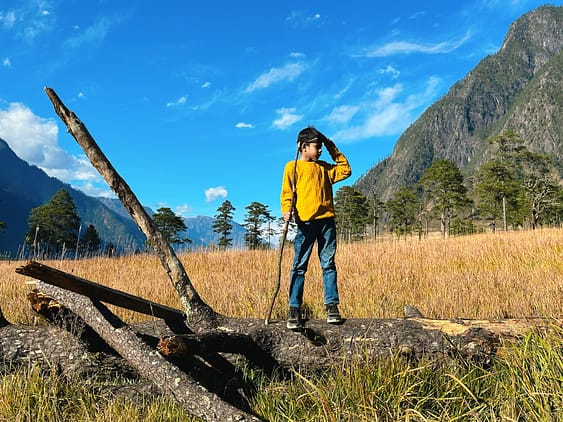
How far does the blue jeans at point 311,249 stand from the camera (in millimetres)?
4020

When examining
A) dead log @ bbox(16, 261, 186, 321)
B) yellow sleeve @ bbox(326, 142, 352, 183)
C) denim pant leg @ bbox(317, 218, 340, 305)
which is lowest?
dead log @ bbox(16, 261, 186, 321)

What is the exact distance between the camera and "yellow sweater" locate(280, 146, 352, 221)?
413 cm

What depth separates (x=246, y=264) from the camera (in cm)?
938

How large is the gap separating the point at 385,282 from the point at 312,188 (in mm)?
3263

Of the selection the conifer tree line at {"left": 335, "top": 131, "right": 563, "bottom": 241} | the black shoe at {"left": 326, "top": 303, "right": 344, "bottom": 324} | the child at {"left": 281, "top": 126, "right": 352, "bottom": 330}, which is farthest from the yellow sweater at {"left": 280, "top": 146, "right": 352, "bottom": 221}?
the conifer tree line at {"left": 335, "top": 131, "right": 563, "bottom": 241}

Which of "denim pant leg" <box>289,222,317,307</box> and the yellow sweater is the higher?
the yellow sweater

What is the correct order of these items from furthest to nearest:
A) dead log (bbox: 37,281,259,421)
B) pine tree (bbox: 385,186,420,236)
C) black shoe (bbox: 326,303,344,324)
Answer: pine tree (bbox: 385,186,420,236)
black shoe (bbox: 326,303,344,324)
dead log (bbox: 37,281,259,421)

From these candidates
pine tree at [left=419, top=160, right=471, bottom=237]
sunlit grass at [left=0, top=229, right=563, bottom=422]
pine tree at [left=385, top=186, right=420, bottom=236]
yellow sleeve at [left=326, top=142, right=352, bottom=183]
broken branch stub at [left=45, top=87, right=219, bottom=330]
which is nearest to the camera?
sunlit grass at [left=0, top=229, right=563, bottom=422]

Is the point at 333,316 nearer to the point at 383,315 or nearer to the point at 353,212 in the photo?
the point at 383,315

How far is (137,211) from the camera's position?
3.51 metres

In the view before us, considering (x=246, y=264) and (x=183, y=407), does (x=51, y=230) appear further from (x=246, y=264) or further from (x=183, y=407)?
(x=183, y=407)

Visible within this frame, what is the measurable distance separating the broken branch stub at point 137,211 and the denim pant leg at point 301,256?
92cm

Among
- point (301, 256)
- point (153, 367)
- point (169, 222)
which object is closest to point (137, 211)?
point (153, 367)

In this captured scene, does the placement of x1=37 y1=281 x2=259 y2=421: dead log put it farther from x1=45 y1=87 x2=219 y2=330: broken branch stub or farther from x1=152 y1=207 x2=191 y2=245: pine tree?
x1=152 y1=207 x2=191 y2=245: pine tree
